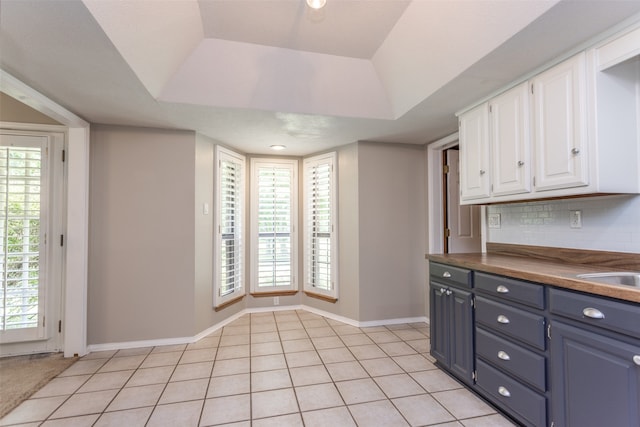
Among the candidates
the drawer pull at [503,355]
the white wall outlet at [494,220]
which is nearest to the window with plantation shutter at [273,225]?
the white wall outlet at [494,220]

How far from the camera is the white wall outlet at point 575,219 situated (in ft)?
6.56

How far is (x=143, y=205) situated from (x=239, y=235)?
1223 mm

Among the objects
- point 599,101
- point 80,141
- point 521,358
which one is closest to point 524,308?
point 521,358

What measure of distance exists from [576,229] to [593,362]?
1.02 meters

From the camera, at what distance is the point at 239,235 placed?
393 centimetres

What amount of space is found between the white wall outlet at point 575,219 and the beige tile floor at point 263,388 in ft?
4.42

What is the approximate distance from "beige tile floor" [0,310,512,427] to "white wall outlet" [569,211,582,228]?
53.1 inches

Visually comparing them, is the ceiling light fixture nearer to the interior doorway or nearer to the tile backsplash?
the tile backsplash

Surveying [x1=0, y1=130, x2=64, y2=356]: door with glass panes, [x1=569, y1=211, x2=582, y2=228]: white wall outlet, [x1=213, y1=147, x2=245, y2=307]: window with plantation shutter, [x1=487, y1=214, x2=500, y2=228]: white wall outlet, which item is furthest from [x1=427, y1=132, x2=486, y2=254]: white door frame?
[x1=0, y1=130, x2=64, y2=356]: door with glass panes

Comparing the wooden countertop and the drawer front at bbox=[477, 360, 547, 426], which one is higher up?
the wooden countertop

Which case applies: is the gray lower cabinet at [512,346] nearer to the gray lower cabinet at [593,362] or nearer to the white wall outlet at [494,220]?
the gray lower cabinet at [593,362]

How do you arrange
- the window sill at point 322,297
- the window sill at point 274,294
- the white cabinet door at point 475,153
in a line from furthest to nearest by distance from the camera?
the window sill at point 274,294 < the window sill at point 322,297 < the white cabinet door at point 475,153

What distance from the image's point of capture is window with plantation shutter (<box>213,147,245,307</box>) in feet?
11.6

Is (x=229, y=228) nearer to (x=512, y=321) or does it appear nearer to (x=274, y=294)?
(x=274, y=294)
